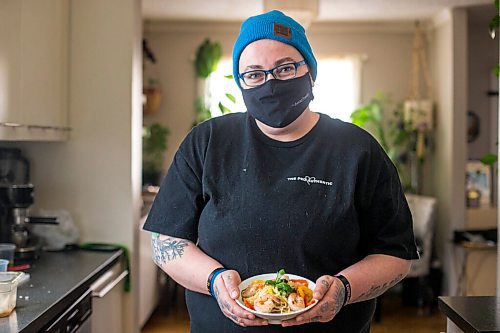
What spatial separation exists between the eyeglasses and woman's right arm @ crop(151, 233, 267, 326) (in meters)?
0.41

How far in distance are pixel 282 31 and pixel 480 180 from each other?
4.26 meters

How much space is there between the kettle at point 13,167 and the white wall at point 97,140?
0.08m

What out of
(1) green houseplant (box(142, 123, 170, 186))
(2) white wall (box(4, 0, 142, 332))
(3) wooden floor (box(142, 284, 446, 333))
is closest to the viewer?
(2) white wall (box(4, 0, 142, 332))

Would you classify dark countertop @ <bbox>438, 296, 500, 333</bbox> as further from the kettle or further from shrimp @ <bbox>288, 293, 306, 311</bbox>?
the kettle

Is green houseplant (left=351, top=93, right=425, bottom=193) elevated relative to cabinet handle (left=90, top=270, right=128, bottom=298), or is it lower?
elevated

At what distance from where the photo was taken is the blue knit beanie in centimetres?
164

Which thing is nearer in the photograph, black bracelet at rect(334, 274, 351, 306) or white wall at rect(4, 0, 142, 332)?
black bracelet at rect(334, 274, 351, 306)

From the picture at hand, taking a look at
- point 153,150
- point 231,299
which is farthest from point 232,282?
point 153,150

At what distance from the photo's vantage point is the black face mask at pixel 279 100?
167cm

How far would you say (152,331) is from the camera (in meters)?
4.78

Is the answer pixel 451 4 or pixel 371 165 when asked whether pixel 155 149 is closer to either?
pixel 451 4

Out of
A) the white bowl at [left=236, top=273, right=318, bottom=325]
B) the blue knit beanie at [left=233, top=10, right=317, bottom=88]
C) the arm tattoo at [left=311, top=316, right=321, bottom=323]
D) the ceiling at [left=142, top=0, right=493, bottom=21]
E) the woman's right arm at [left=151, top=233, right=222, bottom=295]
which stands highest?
the ceiling at [left=142, top=0, right=493, bottom=21]

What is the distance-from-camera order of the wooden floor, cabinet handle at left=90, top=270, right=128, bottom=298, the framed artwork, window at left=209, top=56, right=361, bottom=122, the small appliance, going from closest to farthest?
cabinet handle at left=90, top=270, right=128, bottom=298, the small appliance, the wooden floor, the framed artwork, window at left=209, top=56, right=361, bottom=122

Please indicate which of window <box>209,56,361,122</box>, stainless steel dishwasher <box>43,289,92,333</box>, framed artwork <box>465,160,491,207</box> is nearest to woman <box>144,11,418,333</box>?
stainless steel dishwasher <box>43,289,92,333</box>
